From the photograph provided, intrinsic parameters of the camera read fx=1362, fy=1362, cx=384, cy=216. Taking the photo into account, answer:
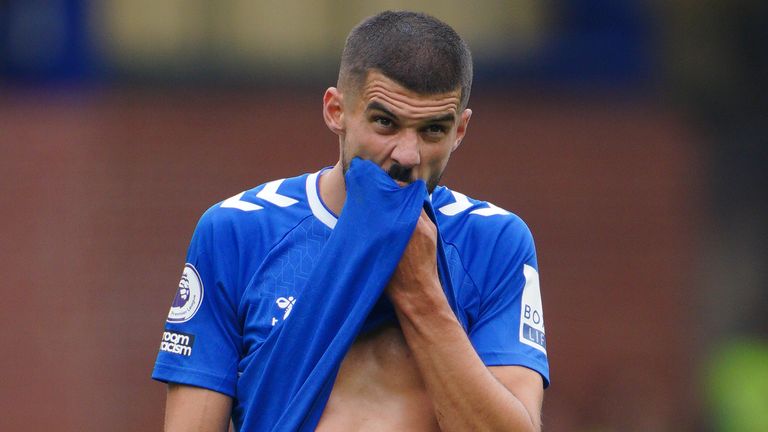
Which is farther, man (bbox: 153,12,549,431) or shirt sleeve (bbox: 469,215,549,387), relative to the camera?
shirt sleeve (bbox: 469,215,549,387)

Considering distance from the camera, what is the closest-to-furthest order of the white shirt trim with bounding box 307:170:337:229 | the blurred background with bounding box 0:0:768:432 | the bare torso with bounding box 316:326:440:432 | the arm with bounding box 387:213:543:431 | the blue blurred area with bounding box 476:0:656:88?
the arm with bounding box 387:213:543:431 → the bare torso with bounding box 316:326:440:432 → the white shirt trim with bounding box 307:170:337:229 → the blurred background with bounding box 0:0:768:432 → the blue blurred area with bounding box 476:0:656:88

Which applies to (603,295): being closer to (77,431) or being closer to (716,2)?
(716,2)

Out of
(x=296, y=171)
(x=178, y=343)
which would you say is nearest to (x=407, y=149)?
(x=178, y=343)

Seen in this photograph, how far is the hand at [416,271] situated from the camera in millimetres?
2949

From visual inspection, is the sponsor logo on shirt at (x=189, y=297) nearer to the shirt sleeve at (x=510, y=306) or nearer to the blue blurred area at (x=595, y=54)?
the shirt sleeve at (x=510, y=306)

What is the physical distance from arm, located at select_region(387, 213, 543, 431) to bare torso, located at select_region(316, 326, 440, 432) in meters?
0.09

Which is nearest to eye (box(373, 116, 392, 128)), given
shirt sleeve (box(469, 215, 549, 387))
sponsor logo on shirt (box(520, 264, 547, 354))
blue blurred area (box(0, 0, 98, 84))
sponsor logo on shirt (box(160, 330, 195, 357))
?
shirt sleeve (box(469, 215, 549, 387))

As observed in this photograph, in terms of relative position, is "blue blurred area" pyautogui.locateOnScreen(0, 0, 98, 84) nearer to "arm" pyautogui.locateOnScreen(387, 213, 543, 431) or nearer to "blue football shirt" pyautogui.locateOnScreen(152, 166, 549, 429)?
"blue football shirt" pyautogui.locateOnScreen(152, 166, 549, 429)

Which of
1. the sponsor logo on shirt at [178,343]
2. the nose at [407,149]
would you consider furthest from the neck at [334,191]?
the sponsor logo on shirt at [178,343]

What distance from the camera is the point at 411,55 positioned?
3.04 meters

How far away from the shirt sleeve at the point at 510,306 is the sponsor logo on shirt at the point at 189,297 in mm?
635

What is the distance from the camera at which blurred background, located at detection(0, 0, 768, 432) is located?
30.6ft

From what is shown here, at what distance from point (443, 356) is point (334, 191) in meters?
0.56

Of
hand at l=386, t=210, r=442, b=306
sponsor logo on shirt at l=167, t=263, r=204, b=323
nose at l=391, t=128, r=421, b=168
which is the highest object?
nose at l=391, t=128, r=421, b=168
